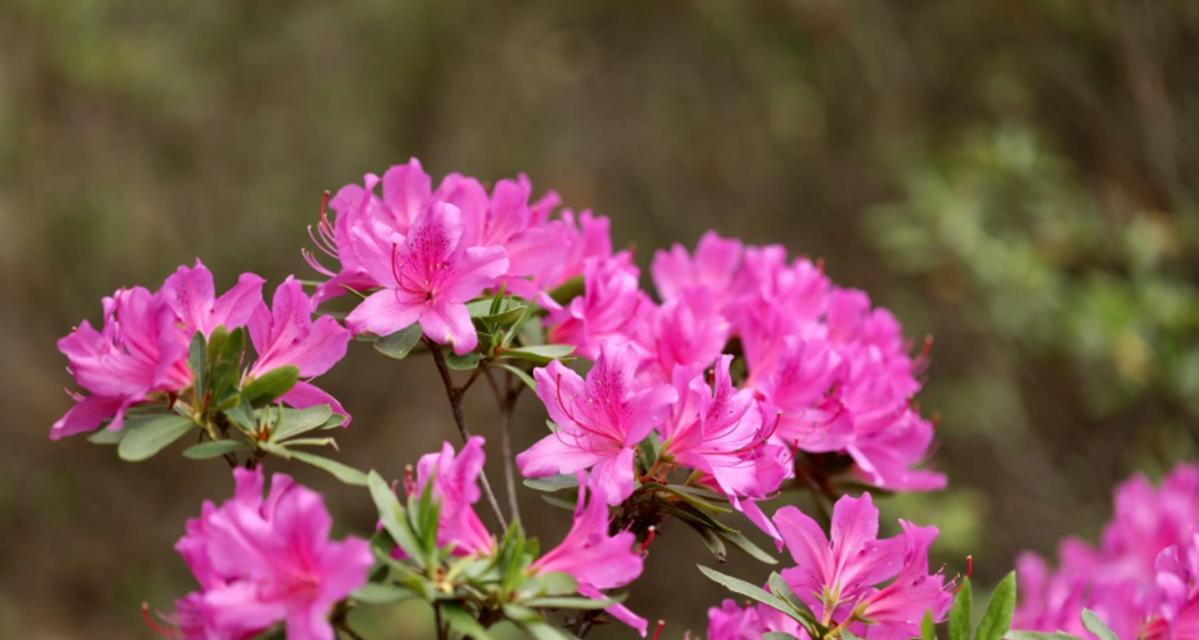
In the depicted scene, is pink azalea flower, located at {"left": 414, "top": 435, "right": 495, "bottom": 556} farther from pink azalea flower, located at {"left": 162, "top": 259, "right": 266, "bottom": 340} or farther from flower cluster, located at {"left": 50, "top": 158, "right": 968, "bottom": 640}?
pink azalea flower, located at {"left": 162, "top": 259, "right": 266, "bottom": 340}

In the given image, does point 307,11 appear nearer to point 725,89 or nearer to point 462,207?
point 725,89

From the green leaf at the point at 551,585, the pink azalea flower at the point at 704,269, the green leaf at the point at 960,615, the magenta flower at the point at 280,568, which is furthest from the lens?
the pink azalea flower at the point at 704,269

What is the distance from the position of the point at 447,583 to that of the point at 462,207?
1.37ft

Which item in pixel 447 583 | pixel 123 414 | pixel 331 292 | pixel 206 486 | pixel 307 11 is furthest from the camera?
pixel 307 11

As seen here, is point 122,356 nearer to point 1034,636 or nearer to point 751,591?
point 751,591

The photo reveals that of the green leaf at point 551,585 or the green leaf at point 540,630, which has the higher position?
the green leaf at point 551,585

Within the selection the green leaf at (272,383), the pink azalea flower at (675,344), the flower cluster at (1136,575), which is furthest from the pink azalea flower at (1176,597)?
the green leaf at (272,383)

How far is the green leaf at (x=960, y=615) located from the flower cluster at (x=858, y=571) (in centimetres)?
5

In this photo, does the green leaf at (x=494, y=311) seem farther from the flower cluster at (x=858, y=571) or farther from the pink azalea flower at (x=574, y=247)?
the flower cluster at (x=858, y=571)

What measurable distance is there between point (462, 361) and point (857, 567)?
41cm

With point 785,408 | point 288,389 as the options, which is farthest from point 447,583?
point 785,408

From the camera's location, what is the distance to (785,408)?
1.25 m

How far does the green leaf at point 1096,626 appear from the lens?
109cm

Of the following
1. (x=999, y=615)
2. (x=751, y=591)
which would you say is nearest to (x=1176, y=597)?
(x=999, y=615)
